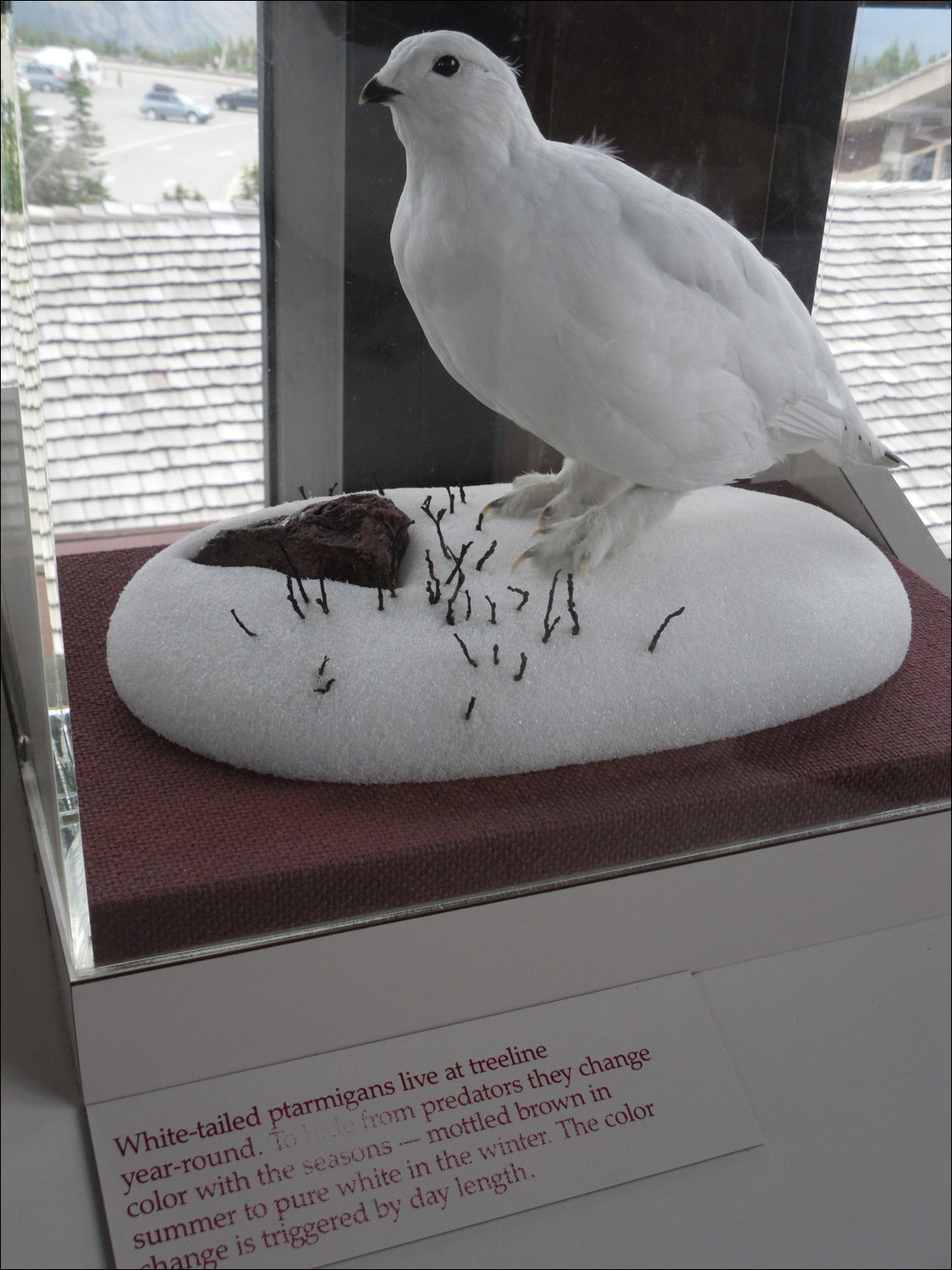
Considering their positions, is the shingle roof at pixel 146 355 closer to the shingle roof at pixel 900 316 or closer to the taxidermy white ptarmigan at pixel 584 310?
the taxidermy white ptarmigan at pixel 584 310

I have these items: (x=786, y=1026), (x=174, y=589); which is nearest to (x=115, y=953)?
(x=174, y=589)

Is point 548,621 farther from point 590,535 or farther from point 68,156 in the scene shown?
point 68,156

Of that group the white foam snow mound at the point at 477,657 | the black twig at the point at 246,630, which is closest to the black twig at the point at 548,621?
the white foam snow mound at the point at 477,657

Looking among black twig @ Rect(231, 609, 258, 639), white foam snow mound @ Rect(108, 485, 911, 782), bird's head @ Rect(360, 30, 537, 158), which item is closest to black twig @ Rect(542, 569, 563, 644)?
white foam snow mound @ Rect(108, 485, 911, 782)

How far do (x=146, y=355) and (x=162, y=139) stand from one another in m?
0.14

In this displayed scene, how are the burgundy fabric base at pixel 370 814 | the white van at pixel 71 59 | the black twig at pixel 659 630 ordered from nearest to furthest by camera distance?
the white van at pixel 71 59
the burgundy fabric base at pixel 370 814
the black twig at pixel 659 630

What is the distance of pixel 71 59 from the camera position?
2.25 feet

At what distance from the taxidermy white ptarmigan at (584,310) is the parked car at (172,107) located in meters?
0.11

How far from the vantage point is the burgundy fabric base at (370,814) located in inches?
31.5

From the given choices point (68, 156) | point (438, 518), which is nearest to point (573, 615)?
point (438, 518)

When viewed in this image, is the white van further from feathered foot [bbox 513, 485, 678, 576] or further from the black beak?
feathered foot [bbox 513, 485, 678, 576]

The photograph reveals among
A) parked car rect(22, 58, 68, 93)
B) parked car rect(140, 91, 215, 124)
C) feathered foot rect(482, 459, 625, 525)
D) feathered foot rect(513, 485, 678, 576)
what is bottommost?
feathered foot rect(513, 485, 678, 576)

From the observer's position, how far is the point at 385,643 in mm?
861

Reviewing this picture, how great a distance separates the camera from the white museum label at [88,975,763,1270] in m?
0.76
